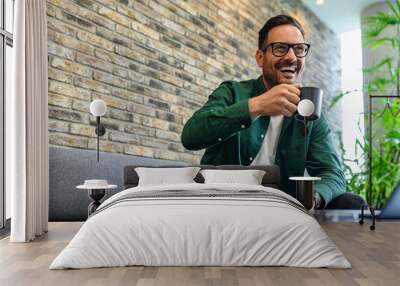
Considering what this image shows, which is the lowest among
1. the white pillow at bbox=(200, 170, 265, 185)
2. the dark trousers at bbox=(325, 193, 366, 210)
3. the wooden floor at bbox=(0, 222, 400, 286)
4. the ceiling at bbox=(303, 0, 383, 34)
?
the wooden floor at bbox=(0, 222, 400, 286)

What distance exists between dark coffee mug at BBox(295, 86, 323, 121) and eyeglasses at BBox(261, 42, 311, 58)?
0.41 m

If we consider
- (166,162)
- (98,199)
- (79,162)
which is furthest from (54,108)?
(166,162)

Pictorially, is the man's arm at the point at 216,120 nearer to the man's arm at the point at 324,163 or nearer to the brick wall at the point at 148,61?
the brick wall at the point at 148,61

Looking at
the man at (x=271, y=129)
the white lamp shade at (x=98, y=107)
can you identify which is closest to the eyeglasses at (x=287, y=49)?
the man at (x=271, y=129)

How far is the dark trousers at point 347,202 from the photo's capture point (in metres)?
5.46

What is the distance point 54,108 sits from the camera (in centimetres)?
470

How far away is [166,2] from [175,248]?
3125mm

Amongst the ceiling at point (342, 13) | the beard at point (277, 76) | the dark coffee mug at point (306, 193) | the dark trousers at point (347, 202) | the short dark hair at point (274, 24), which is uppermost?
the ceiling at point (342, 13)

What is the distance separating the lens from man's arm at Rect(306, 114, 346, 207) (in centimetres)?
553

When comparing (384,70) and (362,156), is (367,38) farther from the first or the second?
(362,156)

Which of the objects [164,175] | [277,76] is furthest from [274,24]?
[164,175]

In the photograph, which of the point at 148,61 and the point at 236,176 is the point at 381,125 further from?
the point at 148,61

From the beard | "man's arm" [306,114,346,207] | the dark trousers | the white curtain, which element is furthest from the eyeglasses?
the white curtain

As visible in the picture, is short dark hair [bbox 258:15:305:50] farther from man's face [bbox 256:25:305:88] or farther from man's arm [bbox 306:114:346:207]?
man's arm [bbox 306:114:346:207]
